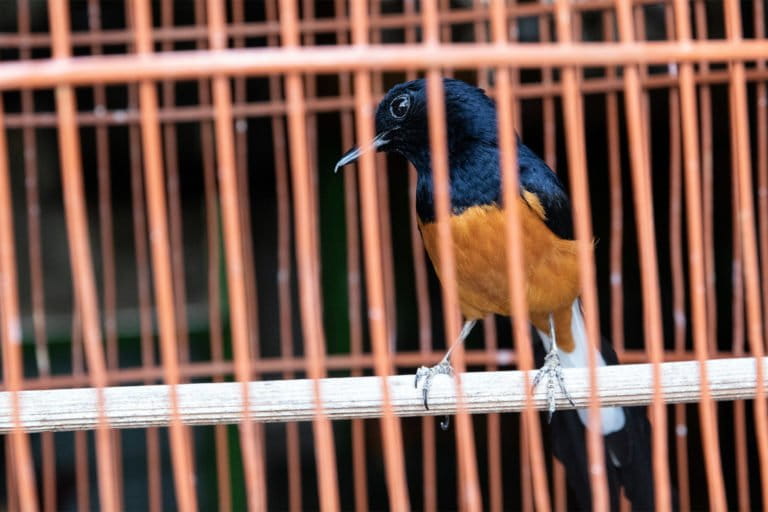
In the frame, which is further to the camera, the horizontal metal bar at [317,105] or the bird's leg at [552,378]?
the horizontal metal bar at [317,105]

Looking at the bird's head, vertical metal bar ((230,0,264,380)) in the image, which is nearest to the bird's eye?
the bird's head

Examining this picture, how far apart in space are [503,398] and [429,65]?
62cm

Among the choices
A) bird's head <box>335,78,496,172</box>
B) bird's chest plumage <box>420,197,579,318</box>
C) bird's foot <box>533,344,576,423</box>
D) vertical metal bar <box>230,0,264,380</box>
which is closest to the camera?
bird's foot <box>533,344,576,423</box>

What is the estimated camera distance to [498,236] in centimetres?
199

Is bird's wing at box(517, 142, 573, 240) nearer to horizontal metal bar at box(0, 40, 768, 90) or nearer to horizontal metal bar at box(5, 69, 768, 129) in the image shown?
horizontal metal bar at box(5, 69, 768, 129)

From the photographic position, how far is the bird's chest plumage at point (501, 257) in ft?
6.54

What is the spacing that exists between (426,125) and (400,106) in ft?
0.25

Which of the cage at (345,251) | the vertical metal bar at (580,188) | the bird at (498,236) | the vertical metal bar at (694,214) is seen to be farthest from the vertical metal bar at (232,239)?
the bird at (498,236)

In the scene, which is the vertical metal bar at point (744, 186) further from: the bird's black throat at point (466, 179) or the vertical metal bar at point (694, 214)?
the bird's black throat at point (466, 179)

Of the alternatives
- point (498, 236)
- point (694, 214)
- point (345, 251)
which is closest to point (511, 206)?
point (694, 214)

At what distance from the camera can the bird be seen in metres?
Answer: 2.01

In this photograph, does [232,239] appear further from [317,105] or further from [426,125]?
[317,105]

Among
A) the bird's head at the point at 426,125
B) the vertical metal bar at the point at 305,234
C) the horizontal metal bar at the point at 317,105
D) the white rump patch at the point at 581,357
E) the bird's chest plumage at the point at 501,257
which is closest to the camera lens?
the vertical metal bar at the point at 305,234

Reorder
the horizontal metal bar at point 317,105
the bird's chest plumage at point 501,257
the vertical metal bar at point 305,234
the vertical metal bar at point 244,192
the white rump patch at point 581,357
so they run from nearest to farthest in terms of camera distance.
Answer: the vertical metal bar at point 305,234, the bird's chest plumage at point 501,257, the white rump patch at point 581,357, the horizontal metal bar at point 317,105, the vertical metal bar at point 244,192
